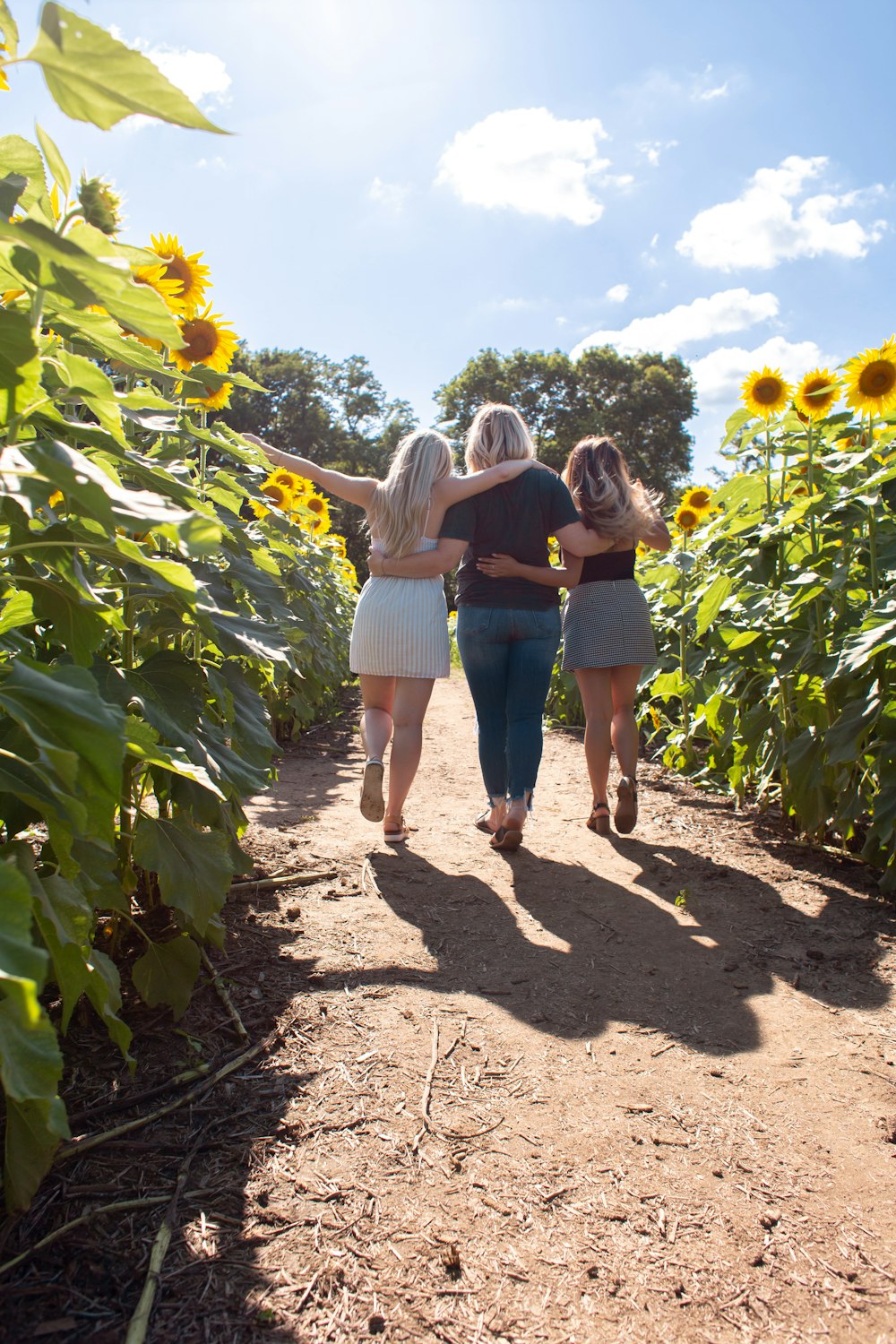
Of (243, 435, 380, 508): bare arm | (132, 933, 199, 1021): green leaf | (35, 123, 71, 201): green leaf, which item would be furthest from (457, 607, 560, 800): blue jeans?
(35, 123, 71, 201): green leaf

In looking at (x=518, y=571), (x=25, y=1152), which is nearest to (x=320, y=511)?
(x=518, y=571)

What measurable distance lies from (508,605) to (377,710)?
29.8 inches

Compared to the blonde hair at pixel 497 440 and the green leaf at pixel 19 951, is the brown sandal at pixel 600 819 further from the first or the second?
the green leaf at pixel 19 951

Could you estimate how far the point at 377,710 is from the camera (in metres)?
4.25

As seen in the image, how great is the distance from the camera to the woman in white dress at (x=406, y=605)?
4.04 meters

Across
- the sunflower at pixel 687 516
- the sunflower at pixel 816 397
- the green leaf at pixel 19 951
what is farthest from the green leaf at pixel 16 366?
the sunflower at pixel 687 516

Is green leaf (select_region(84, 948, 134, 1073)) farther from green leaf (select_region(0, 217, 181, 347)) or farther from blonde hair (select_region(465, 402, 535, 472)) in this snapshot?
blonde hair (select_region(465, 402, 535, 472))

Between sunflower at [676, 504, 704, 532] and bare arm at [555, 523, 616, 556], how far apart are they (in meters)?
1.73

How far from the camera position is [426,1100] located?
2.05 metres

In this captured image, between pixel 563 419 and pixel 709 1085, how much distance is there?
44469mm

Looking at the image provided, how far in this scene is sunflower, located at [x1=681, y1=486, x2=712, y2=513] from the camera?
601cm

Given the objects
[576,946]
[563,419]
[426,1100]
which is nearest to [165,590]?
[426,1100]

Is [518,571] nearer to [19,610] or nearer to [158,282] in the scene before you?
[158,282]

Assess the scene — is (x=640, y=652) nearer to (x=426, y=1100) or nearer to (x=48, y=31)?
(x=426, y=1100)
